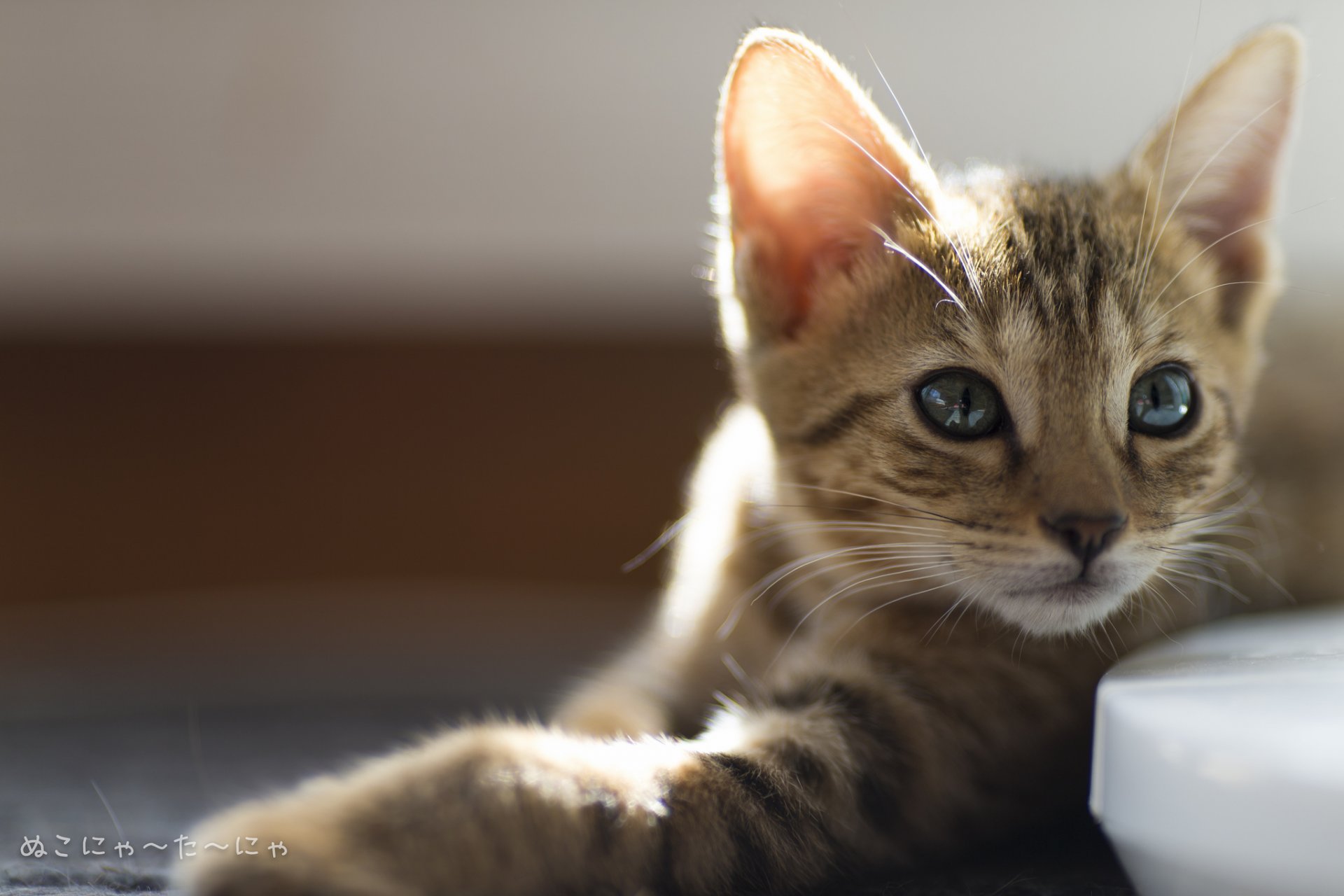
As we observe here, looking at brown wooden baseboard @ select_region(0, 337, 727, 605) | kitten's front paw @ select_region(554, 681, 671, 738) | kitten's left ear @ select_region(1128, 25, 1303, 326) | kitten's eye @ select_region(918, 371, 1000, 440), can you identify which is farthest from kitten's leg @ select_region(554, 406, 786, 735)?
brown wooden baseboard @ select_region(0, 337, 727, 605)

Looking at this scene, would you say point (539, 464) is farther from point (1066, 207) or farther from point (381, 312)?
point (1066, 207)

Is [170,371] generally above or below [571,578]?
above

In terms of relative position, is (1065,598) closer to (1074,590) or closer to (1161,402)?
(1074,590)

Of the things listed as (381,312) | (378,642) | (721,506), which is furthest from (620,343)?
(721,506)

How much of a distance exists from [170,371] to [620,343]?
807 millimetres

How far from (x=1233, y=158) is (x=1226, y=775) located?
643 mm

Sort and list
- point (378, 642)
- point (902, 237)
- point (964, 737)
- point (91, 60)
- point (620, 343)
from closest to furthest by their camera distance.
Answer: point (964, 737) < point (902, 237) < point (378, 642) < point (91, 60) < point (620, 343)

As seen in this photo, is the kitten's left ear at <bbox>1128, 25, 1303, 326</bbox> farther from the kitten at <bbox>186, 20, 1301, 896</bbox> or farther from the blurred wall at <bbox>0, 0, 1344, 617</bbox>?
the blurred wall at <bbox>0, 0, 1344, 617</bbox>

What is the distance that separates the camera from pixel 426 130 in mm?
1898

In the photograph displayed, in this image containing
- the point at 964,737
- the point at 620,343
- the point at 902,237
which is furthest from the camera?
the point at 620,343

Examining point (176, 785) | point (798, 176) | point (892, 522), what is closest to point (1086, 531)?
point (892, 522)

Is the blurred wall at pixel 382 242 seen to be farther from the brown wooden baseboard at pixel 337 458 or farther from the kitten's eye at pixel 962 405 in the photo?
the kitten's eye at pixel 962 405

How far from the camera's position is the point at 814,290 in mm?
979

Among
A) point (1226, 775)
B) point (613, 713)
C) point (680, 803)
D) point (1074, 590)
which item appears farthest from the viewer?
point (613, 713)
